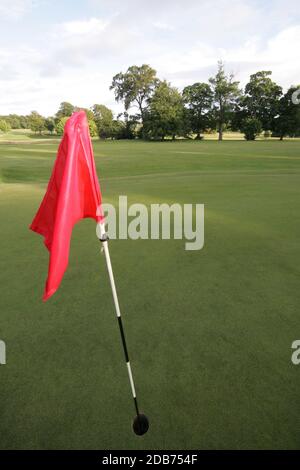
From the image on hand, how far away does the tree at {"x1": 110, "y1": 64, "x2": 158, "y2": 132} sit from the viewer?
65000mm

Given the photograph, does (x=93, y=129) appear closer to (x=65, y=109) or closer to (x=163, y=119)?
(x=163, y=119)

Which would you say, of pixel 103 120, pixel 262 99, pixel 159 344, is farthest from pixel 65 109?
pixel 159 344

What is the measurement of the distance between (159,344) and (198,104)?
201ft

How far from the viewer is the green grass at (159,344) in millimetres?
2006

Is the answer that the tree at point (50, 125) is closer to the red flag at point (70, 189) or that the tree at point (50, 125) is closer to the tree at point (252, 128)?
the tree at point (252, 128)

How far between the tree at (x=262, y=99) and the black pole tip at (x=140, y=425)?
58969mm

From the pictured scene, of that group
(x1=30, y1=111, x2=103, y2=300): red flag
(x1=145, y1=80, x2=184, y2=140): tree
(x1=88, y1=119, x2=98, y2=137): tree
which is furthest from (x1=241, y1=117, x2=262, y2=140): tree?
(x1=30, y1=111, x2=103, y2=300): red flag

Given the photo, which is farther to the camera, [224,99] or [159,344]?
[224,99]

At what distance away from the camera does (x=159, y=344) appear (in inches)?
108

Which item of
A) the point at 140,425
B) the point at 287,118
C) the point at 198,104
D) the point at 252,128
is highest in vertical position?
the point at 198,104

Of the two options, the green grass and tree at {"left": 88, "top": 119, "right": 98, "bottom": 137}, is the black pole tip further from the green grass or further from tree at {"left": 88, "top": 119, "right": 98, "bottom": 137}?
tree at {"left": 88, "top": 119, "right": 98, "bottom": 137}

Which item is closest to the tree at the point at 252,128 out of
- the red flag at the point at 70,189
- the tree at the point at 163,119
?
the tree at the point at 163,119

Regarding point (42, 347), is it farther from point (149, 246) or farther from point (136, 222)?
point (136, 222)
